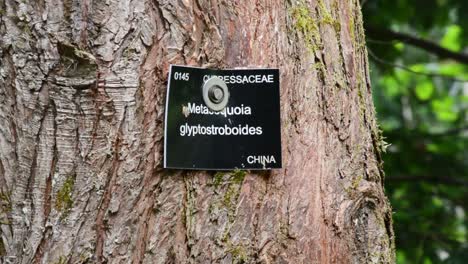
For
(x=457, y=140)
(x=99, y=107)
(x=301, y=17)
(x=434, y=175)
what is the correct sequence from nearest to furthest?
(x=99, y=107) < (x=301, y=17) < (x=434, y=175) < (x=457, y=140)

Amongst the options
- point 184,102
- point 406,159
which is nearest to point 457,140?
point 406,159

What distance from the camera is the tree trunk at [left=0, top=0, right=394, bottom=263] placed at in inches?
50.1

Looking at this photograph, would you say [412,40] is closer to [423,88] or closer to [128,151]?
[128,151]

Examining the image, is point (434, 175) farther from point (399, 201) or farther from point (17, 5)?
point (17, 5)

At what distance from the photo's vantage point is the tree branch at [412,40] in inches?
138

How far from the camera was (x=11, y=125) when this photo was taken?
132 cm

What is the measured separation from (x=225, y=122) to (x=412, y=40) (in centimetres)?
248

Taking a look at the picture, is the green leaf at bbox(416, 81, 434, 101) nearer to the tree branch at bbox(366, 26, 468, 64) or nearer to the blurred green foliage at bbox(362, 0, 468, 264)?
the blurred green foliage at bbox(362, 0, 468, 264)

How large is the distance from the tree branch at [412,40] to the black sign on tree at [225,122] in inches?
89.3

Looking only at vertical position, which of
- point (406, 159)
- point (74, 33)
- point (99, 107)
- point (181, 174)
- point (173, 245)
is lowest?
point (173, 245)

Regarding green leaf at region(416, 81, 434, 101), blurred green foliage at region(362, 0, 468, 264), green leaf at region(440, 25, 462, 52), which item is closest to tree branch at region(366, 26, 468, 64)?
blurred green foliage at region(362, 0, 468, 264)

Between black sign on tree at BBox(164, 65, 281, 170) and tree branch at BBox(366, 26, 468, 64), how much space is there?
2.27 metres

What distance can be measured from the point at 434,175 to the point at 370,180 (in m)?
2.79

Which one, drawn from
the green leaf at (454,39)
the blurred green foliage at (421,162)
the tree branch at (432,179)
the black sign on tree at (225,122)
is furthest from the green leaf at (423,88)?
the black sign on tree at (225,122)
